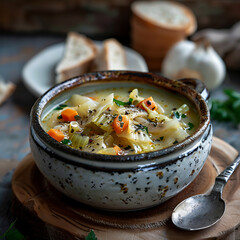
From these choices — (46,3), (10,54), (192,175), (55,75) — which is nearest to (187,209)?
(192,175)

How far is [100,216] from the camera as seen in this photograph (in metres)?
2.00

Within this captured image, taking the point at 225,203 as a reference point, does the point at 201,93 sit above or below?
above

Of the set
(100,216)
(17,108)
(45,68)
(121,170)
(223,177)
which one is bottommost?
(17,108)

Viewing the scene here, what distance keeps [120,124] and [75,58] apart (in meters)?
2.62

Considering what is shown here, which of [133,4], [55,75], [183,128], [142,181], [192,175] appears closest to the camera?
[142,181]

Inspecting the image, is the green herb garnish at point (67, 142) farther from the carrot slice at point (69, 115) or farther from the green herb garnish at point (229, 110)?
the green herb garnish at point (229, 110)

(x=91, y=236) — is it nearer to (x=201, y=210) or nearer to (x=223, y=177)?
(x=201, y=210)

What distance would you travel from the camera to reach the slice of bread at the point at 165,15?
4703 millimetres

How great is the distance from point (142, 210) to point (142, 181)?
0.96 feet

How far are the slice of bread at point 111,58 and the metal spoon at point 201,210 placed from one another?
2370 millimetres

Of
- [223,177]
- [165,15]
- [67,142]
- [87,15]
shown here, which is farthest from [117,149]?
[87,15]

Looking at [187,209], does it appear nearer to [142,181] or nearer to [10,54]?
[142,181]

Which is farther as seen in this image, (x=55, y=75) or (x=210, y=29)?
(x=210, y=29)

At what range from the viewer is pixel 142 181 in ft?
5.98
